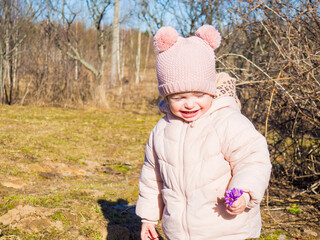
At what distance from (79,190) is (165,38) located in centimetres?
227

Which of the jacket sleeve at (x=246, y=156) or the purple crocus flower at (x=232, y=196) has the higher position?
the jacket sleeve at (x=246, y=156)

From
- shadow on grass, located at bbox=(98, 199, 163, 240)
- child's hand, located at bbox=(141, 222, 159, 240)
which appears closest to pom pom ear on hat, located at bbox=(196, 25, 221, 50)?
child's hand, located at bbox=(141, 222, 159, 240)

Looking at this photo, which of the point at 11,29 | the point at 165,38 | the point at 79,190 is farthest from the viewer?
the point at 11,29

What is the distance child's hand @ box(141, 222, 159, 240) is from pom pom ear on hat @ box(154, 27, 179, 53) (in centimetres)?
95

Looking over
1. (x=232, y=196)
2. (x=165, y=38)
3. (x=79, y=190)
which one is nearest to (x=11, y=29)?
(x=79, y=190)

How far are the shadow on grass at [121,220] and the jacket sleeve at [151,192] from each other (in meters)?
0.91

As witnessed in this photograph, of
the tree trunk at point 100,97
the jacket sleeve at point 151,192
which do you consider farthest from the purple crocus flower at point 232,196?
the tree trunk at point 100,97

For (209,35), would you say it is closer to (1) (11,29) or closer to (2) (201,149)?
(2) (201,149)

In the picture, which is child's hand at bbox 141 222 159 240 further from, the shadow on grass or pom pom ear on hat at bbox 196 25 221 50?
pom pom ear on hat at bbox 196 25 221 50

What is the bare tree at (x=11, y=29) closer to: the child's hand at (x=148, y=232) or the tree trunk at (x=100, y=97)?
the tree trunk at (x=100, y=97)

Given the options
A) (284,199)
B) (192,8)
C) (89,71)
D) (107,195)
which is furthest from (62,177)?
(89,71)

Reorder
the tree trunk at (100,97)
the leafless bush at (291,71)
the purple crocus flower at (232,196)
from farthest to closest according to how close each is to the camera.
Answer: the tree trunk at (100,97)
the leafless bush at (291,71)
the purple crocus flower at (232,196)

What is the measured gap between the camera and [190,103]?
178 centimetres

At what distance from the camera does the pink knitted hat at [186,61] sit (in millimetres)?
1769
